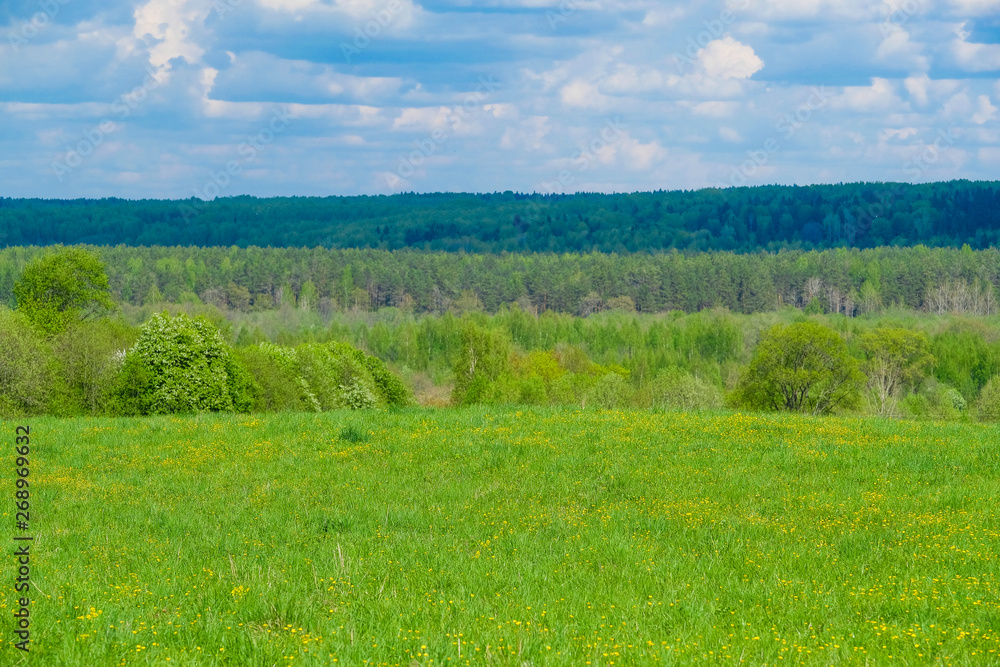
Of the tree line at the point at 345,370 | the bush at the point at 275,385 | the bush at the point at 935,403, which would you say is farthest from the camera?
the bush at the point at 935,403

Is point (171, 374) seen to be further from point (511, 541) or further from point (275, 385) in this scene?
point (511, 541)

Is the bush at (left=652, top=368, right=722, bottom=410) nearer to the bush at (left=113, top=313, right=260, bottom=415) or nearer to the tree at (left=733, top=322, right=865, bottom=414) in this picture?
the tree at (left=733, top=322, right=865, bottom=414)

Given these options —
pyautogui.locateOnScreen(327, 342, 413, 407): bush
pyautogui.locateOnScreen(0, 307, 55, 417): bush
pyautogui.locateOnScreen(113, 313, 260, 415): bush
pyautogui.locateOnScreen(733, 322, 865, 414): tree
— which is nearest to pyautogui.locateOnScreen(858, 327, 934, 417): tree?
pyautogui.locateOnScreen(733, 322, 865, 414): tree

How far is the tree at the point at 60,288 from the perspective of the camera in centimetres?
5197

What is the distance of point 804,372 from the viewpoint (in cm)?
6675

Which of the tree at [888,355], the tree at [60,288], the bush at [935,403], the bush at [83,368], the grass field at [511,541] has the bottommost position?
the bush at [935,403]

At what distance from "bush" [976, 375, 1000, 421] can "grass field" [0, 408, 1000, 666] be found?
69.6 meters

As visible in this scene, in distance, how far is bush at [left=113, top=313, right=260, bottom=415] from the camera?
4738 cm

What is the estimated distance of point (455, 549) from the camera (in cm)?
1370

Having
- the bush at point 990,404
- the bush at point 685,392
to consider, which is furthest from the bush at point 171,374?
the bush at point 990,404

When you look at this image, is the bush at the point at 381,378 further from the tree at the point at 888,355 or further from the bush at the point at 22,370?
the tree at the point at 888,355

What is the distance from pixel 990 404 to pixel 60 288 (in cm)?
8165

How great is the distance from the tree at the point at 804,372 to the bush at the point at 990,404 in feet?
79.1

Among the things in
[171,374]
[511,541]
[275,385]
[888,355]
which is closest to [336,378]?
[275,385]
